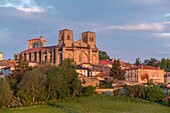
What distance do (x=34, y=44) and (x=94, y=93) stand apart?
271 feet

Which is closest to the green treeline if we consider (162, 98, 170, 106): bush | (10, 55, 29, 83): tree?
(10, 55, 29, 83): tree

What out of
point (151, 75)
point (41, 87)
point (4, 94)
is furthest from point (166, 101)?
point (151, 75)

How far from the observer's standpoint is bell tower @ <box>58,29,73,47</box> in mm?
122287

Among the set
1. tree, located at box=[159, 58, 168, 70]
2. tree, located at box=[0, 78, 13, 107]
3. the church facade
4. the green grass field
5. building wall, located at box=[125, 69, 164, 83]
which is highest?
the church facade

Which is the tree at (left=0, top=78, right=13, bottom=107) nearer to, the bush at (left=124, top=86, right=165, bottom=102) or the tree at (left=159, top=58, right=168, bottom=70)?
the bush at (left=124, top=86, right=165, bottom=102)

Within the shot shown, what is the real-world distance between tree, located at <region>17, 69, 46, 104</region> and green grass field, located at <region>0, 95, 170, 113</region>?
3.63m

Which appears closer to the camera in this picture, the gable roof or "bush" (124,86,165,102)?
"bush" (124,86,165,102)

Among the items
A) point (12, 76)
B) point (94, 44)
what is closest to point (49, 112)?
point (12, 76)

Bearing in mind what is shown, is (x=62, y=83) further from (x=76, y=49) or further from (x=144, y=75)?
(x=76, y=49)

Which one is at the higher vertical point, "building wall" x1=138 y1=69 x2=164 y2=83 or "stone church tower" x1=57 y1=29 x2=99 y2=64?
"stone church tower" x1=57 y1=29 x2=99 y2=64

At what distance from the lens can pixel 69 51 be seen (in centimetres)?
11981

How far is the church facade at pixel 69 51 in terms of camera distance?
4683 inches

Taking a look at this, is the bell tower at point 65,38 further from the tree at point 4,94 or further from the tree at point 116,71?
the tree at point 4,94

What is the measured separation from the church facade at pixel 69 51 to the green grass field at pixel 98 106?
4899 cm
